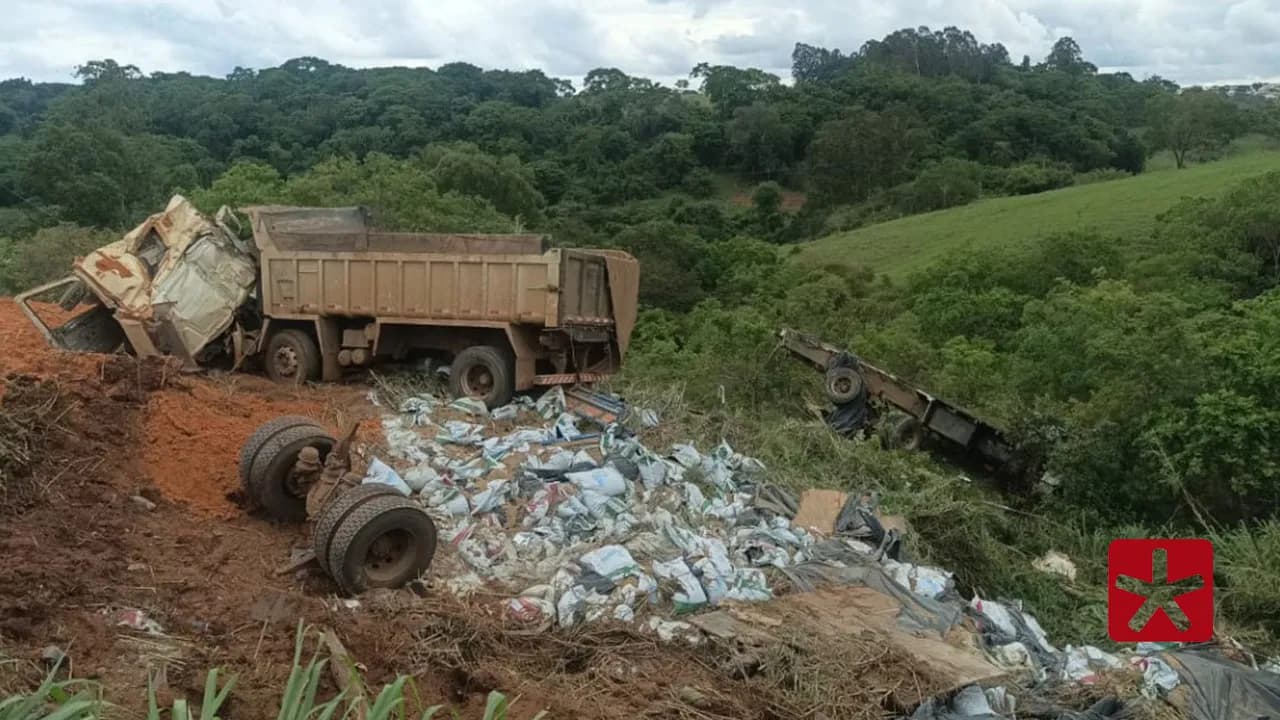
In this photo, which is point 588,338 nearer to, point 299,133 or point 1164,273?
point 1164,273

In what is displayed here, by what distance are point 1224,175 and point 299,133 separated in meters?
49.9

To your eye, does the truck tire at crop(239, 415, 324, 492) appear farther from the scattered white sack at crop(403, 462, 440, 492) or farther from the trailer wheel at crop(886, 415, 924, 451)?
the trailer wheel at crop(886, 415, 924, 451)

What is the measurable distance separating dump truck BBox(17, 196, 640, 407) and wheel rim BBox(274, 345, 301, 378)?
0.04 ft

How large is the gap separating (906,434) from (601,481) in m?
7.72

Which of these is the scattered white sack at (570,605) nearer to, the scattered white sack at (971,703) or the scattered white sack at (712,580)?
the scattered white sack at (712,580)

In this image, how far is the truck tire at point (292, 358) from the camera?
11742 mm

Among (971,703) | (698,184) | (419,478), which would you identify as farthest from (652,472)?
(698,184)

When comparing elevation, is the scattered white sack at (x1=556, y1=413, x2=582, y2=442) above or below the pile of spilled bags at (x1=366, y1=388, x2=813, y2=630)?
above

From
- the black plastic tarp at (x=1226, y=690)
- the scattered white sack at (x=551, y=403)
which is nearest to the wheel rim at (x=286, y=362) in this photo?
the scattered white sack at (x=551, y=403)

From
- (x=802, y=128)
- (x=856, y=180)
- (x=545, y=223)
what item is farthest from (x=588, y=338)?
(x=802, y=128)

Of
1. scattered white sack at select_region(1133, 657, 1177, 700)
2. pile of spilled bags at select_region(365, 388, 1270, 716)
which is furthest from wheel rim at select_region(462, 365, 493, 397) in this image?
scattered white sack at select_region(1133, 657, 1177, 700)

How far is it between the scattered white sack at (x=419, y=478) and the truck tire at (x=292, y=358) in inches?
142

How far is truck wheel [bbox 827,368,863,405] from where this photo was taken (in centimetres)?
1513

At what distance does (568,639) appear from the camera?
6316 millimetres
